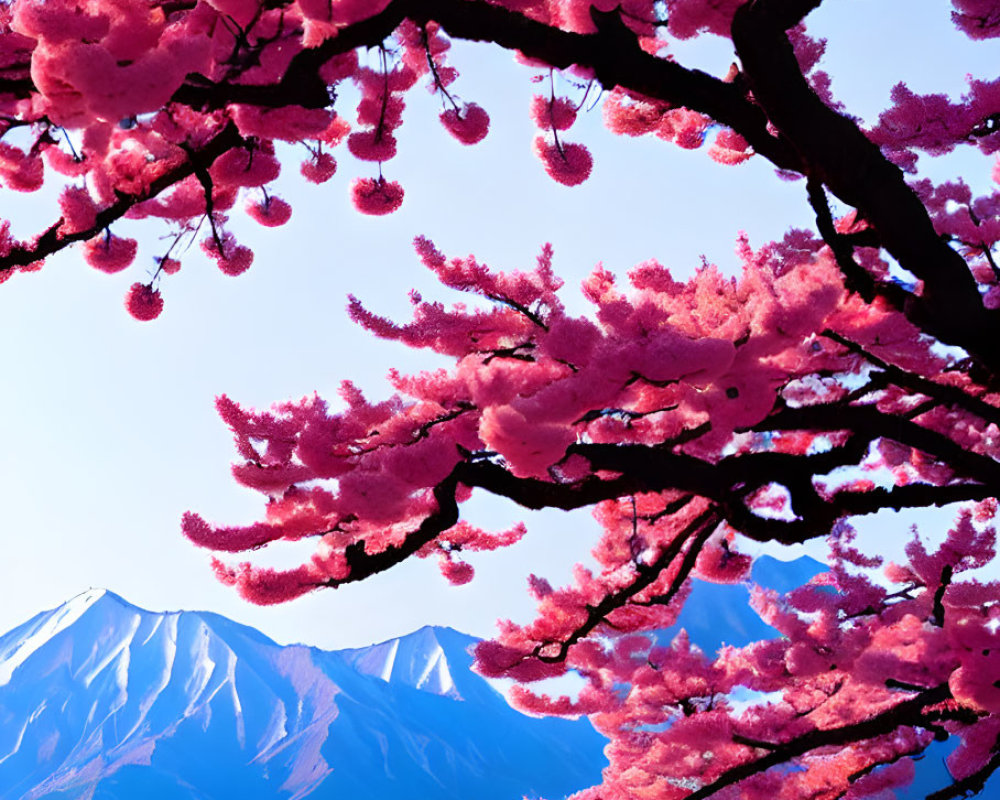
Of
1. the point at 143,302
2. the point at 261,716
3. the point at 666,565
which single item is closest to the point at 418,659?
the point at 261,716

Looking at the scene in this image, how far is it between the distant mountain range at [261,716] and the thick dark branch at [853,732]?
12350 mm

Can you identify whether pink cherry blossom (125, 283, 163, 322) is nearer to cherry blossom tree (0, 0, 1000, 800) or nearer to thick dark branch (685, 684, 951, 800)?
cherry blossom tree (0, 0, 1000, 800)

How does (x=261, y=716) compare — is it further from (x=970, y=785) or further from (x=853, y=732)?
(x=970, y=785)

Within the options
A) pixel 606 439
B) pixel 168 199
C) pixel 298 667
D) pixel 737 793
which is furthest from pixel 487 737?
pixel 168 199

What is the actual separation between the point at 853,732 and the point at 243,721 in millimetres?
15619

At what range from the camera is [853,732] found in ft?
15.1

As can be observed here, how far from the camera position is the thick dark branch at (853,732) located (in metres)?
4.47

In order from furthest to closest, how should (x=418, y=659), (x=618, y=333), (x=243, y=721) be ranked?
(x=418, y=659) → (x=243, y=721) → (x=618, y=333)

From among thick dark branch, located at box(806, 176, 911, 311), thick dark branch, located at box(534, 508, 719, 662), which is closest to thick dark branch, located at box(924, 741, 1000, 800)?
thick dark branch, located at box(534, 508, 719, 662)

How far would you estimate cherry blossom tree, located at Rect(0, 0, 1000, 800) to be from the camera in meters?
2.45

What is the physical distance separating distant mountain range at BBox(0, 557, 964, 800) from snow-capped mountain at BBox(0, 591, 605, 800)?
3 cm

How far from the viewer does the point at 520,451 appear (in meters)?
2.41

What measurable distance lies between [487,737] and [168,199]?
54.8ft

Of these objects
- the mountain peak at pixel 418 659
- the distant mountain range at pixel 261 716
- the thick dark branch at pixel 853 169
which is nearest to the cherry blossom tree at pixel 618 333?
the thick dark branch at pixel 853 169
